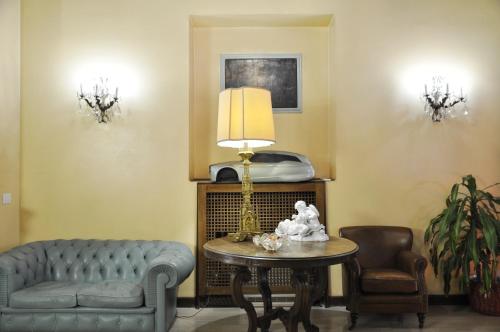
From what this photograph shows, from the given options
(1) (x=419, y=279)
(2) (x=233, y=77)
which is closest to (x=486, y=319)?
(1) (x=419, y=279)

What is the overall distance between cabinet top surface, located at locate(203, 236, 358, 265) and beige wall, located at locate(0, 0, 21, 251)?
2255 millimetres

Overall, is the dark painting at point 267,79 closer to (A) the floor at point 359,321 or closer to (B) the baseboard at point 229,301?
(B) the baseboard at point 229,301

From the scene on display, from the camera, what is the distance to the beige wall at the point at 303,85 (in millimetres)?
4828

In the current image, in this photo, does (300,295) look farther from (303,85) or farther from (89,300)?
(303,85)

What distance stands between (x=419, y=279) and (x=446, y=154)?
1.42 metres

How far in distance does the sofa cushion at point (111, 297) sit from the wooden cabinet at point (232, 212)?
3.40ft

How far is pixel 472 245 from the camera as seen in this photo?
151 inches

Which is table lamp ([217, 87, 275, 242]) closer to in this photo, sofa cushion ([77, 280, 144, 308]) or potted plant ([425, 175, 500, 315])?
sofa cushion ([77, 280, 144, 308])

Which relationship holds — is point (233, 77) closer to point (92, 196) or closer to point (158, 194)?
point (158, 194)

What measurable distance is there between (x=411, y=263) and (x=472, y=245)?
0.59 metres

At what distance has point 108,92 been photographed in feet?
14.3

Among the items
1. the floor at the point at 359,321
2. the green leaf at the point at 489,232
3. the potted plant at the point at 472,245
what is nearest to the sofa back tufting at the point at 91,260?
the floor at the point at 359,321

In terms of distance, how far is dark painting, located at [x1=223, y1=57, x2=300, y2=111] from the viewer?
4812 millimetres

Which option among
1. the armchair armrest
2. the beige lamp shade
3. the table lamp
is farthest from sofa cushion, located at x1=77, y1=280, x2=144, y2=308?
the armchair armrest
